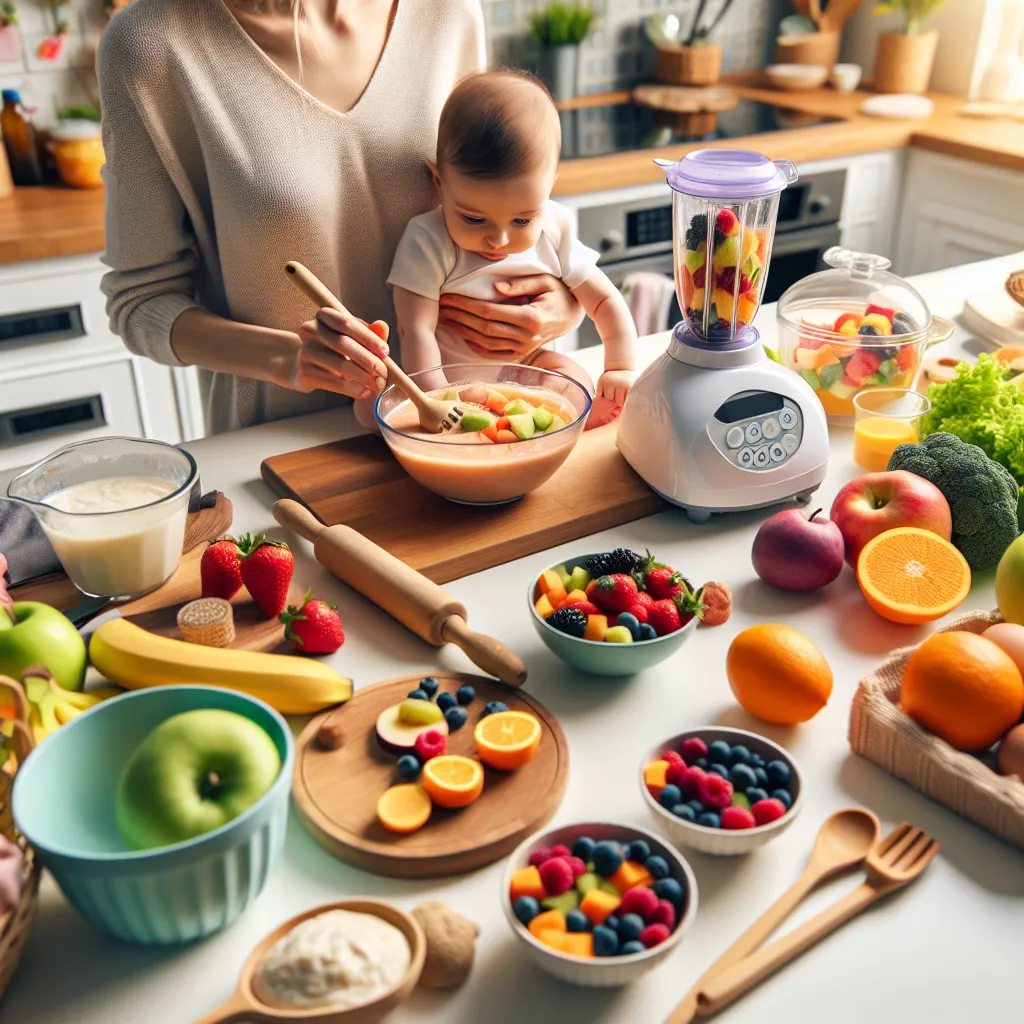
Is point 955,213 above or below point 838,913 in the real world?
below

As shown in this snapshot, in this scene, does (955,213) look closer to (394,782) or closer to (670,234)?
(670,234)

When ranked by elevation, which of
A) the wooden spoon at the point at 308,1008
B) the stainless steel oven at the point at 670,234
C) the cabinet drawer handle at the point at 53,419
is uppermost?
the wooden spoon at the point at 308,1008

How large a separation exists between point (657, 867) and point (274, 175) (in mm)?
1008

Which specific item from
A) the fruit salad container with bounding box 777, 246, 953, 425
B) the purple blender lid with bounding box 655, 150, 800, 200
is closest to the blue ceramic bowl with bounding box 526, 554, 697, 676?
the purple blender lid with bounding box 655, 150, 800, 200

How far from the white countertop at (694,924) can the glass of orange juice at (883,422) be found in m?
0.34

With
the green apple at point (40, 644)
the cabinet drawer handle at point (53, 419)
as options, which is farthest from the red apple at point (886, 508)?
the cabinet drawer handle at point (53, 419)

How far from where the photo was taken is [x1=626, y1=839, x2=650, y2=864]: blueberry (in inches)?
28.6

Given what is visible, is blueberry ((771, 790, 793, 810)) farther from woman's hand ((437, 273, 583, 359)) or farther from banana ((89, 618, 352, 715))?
woman's hand ((437, 273, 583, 359))

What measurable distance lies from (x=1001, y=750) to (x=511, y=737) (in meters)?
0.39

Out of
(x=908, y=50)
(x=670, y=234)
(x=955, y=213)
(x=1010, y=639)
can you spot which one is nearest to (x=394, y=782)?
(x=1010, y=639)

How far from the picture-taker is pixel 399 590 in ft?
3.39

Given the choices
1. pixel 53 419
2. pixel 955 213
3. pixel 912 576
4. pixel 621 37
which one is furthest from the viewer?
pixel 621 37

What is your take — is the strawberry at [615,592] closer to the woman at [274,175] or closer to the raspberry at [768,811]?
the raspberry at [768,811]

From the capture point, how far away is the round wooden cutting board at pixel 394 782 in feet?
2.56
